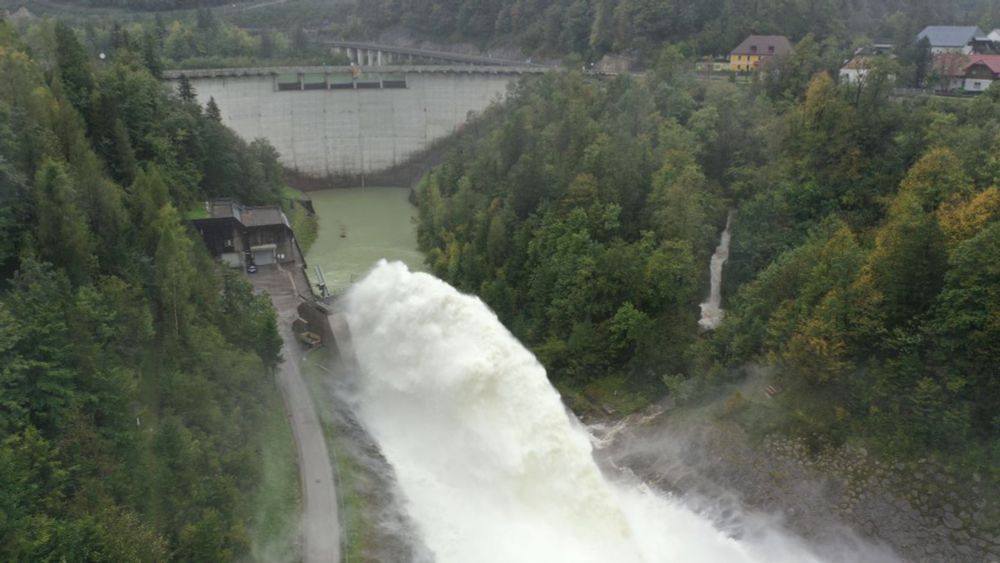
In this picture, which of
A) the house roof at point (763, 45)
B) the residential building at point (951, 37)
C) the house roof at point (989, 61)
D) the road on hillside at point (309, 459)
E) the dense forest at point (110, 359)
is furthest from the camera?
the house roof at point (763, 45)

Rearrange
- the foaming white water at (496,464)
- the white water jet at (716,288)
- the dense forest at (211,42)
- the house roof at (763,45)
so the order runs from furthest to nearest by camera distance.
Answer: the dense forest at (211,42), the house roof at (763,45), the white water jet at (716,288), the foaming white water at (496,464)

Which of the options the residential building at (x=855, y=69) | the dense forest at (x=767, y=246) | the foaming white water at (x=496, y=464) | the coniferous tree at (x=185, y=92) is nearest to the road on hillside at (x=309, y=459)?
the foaming white water at (x=496, y=464)

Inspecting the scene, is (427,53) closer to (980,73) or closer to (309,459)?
(980,73)

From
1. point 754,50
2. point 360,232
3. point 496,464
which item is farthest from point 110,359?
point 754,50

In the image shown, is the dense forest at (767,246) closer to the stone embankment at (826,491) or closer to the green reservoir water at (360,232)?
the stone embankment at (826,491)

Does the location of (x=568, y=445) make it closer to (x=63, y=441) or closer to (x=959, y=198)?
(x=63, y=441)

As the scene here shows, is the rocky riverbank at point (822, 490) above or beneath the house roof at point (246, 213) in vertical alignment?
beneath
